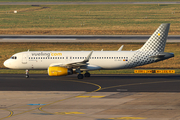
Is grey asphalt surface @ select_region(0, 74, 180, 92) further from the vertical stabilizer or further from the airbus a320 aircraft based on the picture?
the vertical stabilizer

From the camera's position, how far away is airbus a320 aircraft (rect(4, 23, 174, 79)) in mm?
46062

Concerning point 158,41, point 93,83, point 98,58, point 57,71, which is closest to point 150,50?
point 158,41

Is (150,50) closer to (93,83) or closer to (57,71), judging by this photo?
(93,83)

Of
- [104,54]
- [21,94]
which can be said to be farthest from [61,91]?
[104,54]

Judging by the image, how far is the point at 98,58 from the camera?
153 ft

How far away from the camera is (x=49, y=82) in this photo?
42.5 meters

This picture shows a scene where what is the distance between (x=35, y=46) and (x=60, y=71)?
93.5 feet

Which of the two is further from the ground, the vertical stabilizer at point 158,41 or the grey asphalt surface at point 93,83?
the vertical stabilizer at point 158,41

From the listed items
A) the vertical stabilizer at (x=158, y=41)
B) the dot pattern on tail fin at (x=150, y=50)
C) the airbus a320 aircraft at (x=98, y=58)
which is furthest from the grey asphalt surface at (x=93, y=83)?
the vertical stabilizer at (x=158, y=41)

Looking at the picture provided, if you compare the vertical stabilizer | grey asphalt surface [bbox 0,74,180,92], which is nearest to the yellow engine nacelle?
grey asphalt surface [bbox 0,74,180,92]

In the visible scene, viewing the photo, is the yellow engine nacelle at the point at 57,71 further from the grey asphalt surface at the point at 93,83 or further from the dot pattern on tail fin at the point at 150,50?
the dot pattern on tail fin at the point at 150,50

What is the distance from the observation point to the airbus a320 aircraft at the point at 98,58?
1813 inches

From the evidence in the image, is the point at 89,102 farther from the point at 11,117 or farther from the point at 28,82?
the point at 28,82

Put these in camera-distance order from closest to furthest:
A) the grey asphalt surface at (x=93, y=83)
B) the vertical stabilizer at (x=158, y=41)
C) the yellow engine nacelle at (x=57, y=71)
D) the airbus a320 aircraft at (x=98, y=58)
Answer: the grey asphalt surface at (x=93, y=83), the yellow engine nacelle at (x=57, y=71), the airbus a320 aircraft at (x=98, y=58), the vertical stabilizer at (x=158, y=41)
